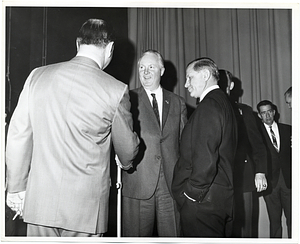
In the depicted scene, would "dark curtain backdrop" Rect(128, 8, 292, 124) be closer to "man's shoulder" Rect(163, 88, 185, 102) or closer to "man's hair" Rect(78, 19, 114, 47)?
"man's shoulder" Rect(163, 88, 185, 102)

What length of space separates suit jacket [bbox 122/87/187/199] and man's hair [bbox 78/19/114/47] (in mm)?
317

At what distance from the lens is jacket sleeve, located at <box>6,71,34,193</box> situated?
1586mm

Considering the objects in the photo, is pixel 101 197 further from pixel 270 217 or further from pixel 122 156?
pixel 270 217

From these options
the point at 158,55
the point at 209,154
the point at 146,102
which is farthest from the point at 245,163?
the point at 158,55

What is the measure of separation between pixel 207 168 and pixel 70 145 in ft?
2.12

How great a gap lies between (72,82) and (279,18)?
1149 millimetres

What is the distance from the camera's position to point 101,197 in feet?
5.18

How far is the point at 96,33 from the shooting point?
1699 millimetres

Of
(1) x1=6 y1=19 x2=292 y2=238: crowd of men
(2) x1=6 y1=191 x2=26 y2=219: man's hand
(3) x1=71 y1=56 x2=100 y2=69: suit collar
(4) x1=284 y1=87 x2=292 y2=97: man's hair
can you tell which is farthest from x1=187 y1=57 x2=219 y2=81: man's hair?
(2) x1=6 y1=191 x2=26 y2=219: man's hand

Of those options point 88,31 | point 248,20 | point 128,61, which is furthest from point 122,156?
point 248,20

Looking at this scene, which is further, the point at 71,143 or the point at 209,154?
the point at 209,154

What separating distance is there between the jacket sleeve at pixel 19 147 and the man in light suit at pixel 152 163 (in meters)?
0.51

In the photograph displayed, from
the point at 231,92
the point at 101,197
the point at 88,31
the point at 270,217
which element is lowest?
the point at 270,217

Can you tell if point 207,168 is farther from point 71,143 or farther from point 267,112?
point 71,143
